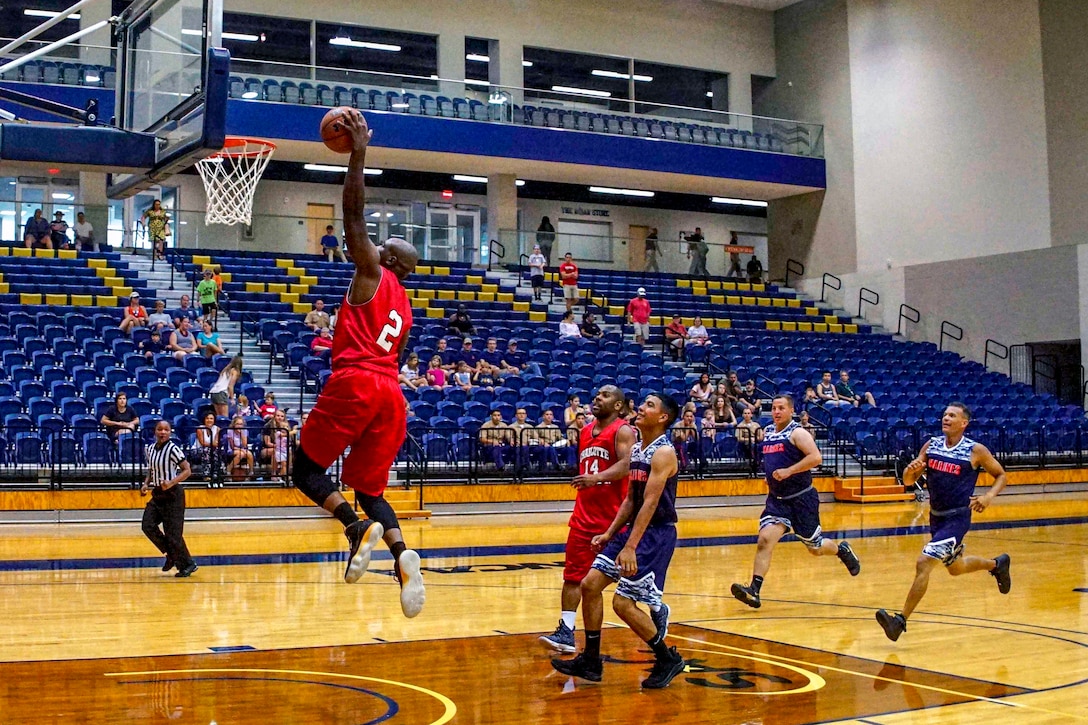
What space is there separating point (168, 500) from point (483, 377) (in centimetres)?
991

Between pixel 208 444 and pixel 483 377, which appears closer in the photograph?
pixel 208 444

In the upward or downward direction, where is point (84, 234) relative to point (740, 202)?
downward

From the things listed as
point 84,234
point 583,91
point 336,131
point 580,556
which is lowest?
point 580,556

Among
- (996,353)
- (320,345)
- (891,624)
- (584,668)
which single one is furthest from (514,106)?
(584,668)

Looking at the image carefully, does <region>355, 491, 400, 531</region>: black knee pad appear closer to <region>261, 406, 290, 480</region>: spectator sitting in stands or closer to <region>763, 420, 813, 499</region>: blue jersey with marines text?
<region>763, 420, 813, 499</region>: blue jersey with marines text

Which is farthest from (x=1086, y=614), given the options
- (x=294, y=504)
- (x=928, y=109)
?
(x=928, y=109)

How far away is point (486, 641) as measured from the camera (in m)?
8.50

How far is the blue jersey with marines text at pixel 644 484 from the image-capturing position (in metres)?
7.07

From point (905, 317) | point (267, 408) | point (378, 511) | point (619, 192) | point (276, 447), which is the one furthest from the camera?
point (619, 192)

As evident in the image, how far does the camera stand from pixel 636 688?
275 inches

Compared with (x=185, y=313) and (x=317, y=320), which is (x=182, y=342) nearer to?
(x=185, y=313)

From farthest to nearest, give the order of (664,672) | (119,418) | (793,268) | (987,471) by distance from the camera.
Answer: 1. (793,268)
2. (119,418)
3. (987,471)
4. (664,672)

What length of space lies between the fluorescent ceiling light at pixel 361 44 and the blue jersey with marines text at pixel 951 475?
24.7 m

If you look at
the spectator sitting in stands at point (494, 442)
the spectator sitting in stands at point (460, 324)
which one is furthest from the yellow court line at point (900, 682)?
the spectator sitting in stands at point (460, 324)
